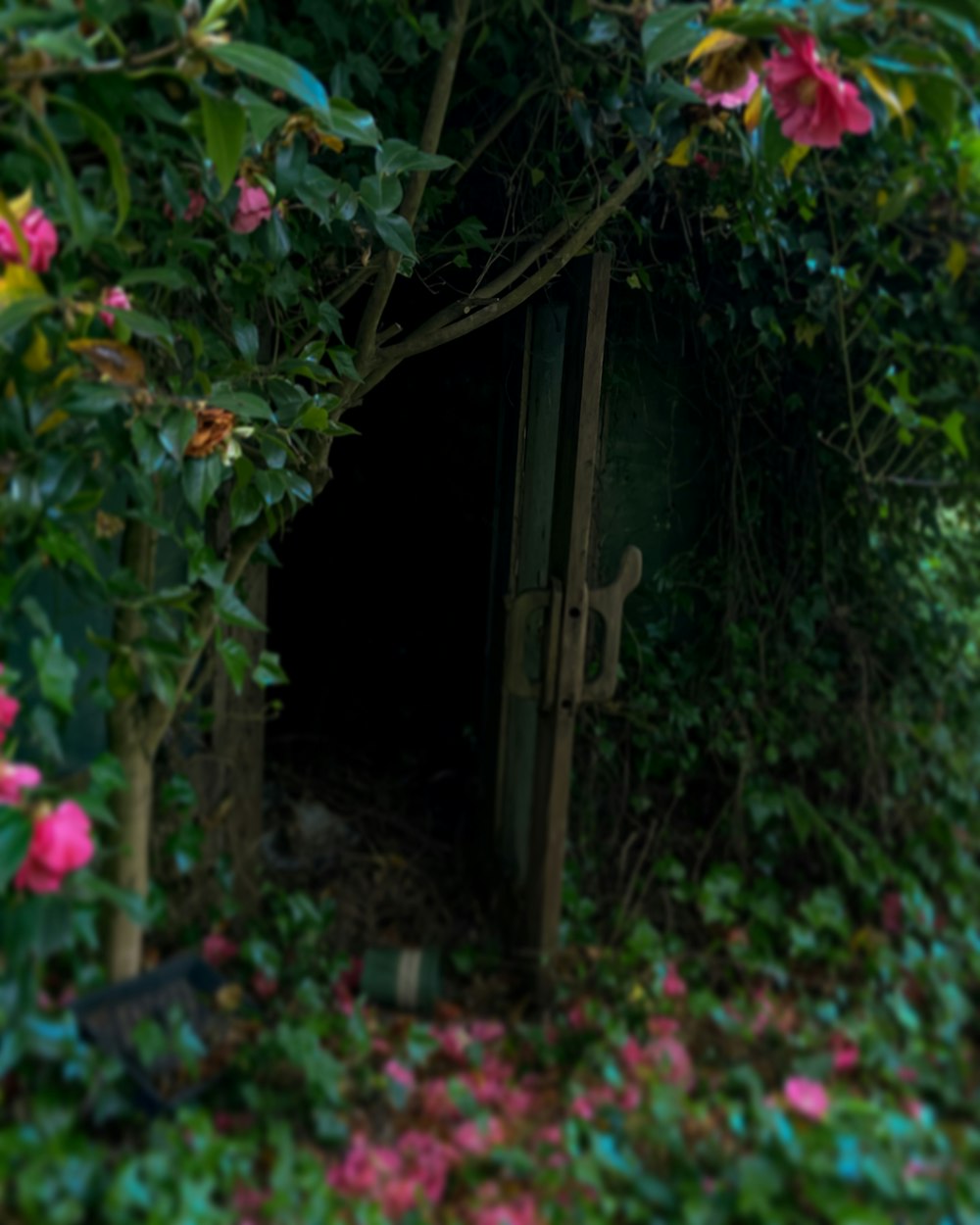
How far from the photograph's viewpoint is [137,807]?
5.47ft

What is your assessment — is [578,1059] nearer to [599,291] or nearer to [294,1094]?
[294,1094]

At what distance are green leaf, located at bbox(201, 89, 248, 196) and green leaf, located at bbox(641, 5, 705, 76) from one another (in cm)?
61

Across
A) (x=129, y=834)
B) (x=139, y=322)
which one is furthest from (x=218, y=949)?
(x=139, y=322)

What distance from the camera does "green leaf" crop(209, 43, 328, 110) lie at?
130 centimetres

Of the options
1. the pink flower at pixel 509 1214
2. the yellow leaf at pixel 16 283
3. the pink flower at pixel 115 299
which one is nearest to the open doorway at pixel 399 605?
the pink flower at pixel 509 1214

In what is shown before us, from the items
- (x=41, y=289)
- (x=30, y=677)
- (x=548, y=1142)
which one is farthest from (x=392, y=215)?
(x=548, y=1142)

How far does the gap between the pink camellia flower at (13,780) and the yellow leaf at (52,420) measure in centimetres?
47

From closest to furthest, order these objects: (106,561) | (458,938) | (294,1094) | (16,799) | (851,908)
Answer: (16,799) → (294,1094) → (106,561) → (851,908) → (458,938)

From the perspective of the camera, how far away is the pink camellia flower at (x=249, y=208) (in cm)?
161

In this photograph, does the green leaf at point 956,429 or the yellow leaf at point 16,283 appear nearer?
the yellow leaf at point 16,283

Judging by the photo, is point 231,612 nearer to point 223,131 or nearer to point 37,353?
point 37,353

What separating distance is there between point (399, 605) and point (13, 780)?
274 cm

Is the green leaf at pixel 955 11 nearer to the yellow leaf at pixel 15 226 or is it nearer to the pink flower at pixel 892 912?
the yellow leaf at pixel 15 226

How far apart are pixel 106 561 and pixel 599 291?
3.54ft
